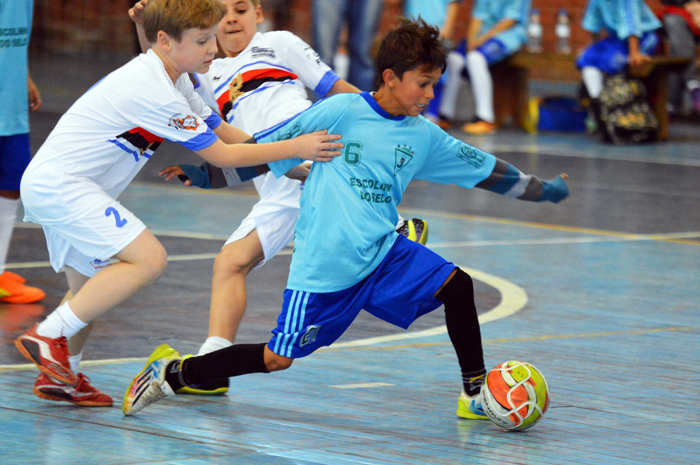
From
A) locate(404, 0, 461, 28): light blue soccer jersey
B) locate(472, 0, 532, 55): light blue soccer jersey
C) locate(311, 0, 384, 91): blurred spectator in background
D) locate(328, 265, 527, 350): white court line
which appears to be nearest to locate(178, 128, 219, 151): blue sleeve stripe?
locate(328, 265, 527, 350): white court line

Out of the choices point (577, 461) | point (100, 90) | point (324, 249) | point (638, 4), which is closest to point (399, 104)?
point (324, 249)

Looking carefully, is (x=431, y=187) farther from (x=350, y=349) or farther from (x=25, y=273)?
(x=350, y=349)

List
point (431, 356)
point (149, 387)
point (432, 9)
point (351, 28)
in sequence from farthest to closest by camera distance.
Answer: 1. point (432, 9)
2. point (351, 28)
3. point (431, 356)
4. point (149, 387)

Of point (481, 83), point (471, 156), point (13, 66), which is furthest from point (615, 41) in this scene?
point (471, 156)

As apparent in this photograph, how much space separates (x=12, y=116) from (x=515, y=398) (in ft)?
11.6

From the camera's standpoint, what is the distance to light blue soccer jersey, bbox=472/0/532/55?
16.2 m

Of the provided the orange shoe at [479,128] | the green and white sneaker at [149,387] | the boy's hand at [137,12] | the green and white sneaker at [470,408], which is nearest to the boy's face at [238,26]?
the boy's hand at [137,12]

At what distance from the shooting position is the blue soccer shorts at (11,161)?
6598mm

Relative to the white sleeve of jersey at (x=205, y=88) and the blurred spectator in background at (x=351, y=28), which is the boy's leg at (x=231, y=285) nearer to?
the white sleeve of jersey at (x=205, y=88)

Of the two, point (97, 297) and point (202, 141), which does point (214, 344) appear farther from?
point (202, 141)

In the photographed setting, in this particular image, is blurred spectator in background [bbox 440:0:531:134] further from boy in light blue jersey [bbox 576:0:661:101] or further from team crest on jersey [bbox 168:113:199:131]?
team crest on jersey [bbox 168:113:199:131]

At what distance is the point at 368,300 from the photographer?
452cm

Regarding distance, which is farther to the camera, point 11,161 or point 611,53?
point 611,53

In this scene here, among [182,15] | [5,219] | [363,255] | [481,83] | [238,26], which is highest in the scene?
[182,15]
